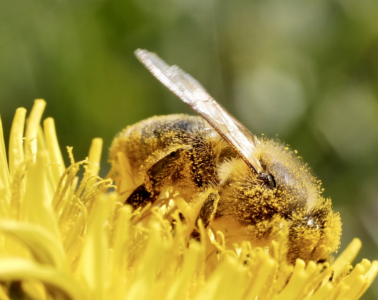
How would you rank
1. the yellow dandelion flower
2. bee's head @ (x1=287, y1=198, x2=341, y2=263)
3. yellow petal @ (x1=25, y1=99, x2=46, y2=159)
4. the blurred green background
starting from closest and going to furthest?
the yellow dandelion flower
bee's head @ (x1=287, y1=198, x2=341, y2=263)
yellow petal @ (x1=25, y1=99, x2=46, y2=159)
the blurred green background

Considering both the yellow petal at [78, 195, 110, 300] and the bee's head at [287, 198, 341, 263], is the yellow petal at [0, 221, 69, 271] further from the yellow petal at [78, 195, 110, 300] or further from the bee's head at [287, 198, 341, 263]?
the bee's head at [287, 198, 341, 263]

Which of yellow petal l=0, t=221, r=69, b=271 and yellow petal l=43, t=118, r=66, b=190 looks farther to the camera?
yellow petal l=43, t=118, r=66, b=190

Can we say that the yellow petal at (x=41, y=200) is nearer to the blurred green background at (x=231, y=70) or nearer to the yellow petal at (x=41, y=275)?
the yellow petal at (x=41, y=275)

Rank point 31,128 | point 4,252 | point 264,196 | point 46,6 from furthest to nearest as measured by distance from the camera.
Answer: point 46,6 < point 31,128 < point 264,196 < point 4,252

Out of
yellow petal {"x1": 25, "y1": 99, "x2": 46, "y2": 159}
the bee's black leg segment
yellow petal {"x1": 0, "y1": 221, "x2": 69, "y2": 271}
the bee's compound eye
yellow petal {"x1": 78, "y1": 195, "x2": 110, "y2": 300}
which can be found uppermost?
yellow petal {"x1": 25, "y1": 99, "x2": 46, "y2": 159}

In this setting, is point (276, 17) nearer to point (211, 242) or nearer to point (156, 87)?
point (156, 87)

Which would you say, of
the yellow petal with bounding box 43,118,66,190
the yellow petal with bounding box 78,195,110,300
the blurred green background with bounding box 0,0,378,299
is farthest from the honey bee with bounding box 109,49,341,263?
the blurred green background with bounding box 0,0,378,299

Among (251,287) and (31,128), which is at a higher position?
(31,128)

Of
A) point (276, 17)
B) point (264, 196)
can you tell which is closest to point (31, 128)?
point (264, 196)
